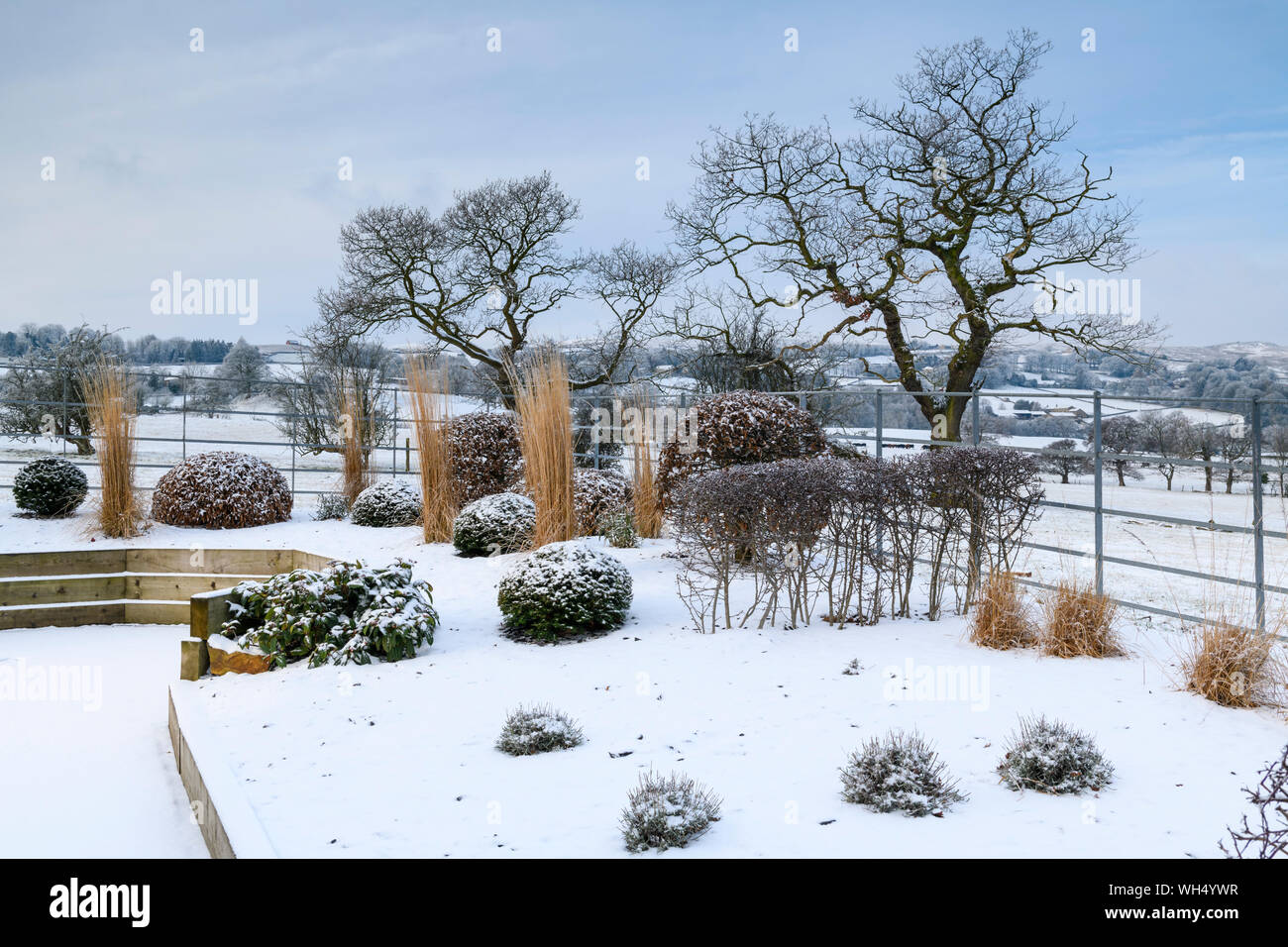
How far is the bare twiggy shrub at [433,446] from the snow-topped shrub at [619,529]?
1.47 metres

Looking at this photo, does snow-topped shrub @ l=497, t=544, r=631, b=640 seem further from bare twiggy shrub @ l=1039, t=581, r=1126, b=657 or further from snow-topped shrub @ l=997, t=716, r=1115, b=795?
snow-topped shrub @ l=997, t=716, r=1115, b=795

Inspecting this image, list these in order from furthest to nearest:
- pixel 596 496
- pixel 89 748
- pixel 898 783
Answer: pixel 596 496 < pixel 89 748 < pixel 898 783

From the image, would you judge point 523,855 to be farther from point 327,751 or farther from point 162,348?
point 162,348

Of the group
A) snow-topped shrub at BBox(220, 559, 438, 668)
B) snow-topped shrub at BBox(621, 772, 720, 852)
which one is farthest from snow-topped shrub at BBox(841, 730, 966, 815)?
snow-topped shrub at BBox(220, 559, 438, 668)

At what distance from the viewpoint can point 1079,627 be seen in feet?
14.8

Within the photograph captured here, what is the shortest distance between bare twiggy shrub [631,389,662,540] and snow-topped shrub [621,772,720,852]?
17.2ft

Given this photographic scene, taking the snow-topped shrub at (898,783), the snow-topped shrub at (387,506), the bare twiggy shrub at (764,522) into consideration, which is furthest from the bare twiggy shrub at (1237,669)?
the snow-topped shrub at (387,506)

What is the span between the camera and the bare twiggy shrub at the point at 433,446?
8.14 metres

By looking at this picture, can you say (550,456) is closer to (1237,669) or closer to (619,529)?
(619,529)

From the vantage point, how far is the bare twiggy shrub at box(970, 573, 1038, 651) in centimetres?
466

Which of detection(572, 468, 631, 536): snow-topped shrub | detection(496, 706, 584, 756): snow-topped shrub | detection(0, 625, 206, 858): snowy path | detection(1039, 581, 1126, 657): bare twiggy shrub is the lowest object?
detection(0, 625, 206, 858): snowy path

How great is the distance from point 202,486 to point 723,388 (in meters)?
10.7

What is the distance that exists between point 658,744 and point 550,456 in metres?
3.78

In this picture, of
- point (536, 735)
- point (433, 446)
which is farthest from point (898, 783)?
point (433, 446)
